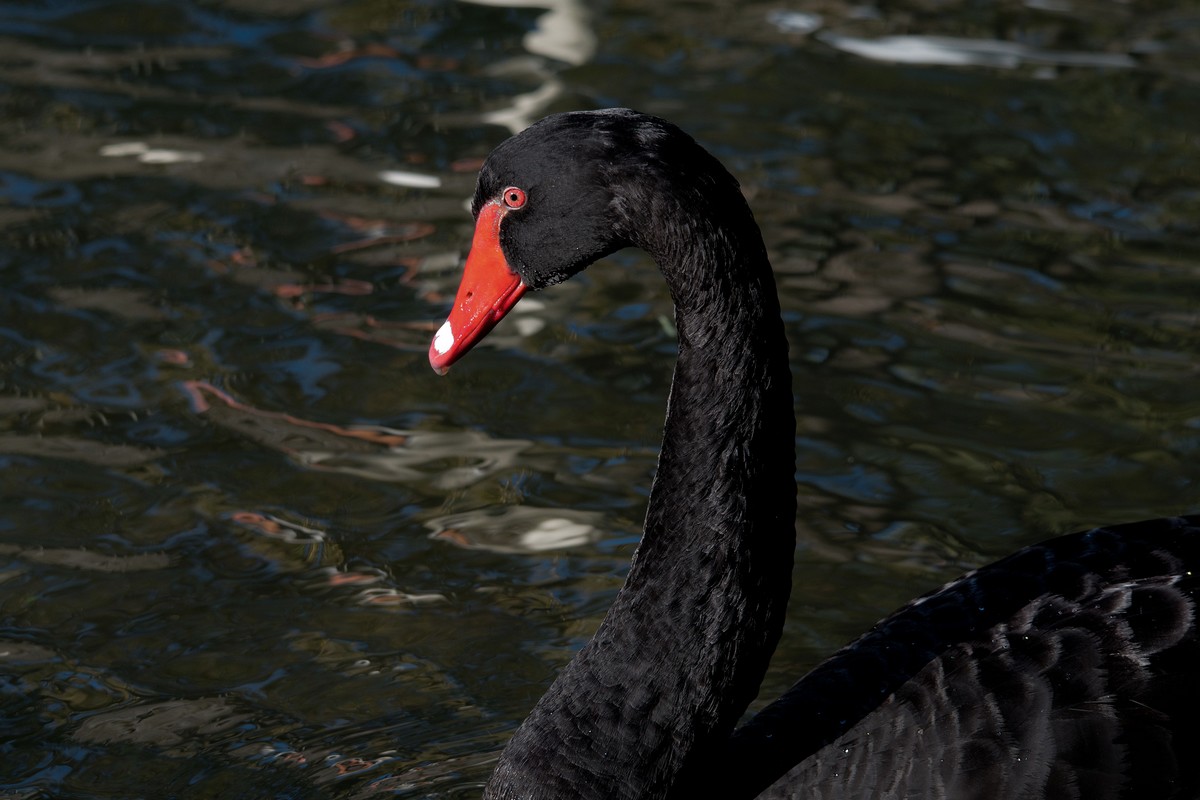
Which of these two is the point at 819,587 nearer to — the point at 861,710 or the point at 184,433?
the point at 861,710

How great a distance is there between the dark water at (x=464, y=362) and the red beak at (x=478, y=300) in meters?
1.24

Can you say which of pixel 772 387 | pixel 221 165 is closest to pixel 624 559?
pixel 772 387

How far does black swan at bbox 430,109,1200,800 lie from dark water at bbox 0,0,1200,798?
0.83 meters

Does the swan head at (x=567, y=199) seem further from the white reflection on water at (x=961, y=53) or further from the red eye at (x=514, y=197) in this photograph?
the white reflection on water at (x=961, y=53)

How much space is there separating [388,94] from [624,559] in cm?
470

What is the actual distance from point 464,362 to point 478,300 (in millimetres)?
2736

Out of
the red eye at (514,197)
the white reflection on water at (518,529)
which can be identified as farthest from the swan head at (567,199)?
the white reflection on water at (518,529)

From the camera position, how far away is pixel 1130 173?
8.85 m

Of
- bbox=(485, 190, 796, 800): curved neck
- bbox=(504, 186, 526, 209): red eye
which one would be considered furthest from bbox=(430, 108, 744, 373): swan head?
bbox=(485, 190, 796, 800): curved neck

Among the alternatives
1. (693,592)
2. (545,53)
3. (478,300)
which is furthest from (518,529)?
(545,53)

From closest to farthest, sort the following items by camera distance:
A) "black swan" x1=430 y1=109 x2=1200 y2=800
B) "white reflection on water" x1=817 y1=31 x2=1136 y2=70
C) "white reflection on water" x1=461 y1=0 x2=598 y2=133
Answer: "black swan" x1=430 y1=109 x2=1200 y2=800 → "white reflection on water" x1=461 y1=0 x2=598 y2=133 → "white reflection on water" x1=817 y1=31 x2=1136 y2=70

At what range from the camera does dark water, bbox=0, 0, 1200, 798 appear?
535 centimetres

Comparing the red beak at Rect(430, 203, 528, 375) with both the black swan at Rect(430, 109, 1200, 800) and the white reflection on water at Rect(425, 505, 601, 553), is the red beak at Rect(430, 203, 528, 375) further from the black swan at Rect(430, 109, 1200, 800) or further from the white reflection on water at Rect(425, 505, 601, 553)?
the white reflection on water at Rect(425, 505, 601, 553)

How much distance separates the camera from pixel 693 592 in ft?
13.7
